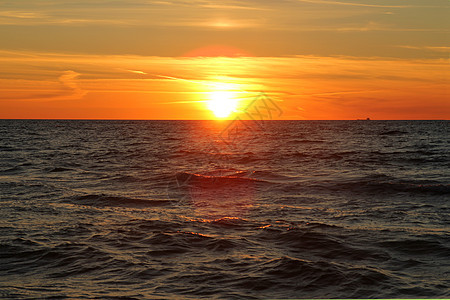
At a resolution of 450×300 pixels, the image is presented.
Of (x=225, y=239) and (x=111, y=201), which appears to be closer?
(x=225, y=239)

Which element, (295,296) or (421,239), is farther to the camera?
(421,239)

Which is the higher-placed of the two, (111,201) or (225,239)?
(111,201)

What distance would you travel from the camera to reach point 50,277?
8.39m

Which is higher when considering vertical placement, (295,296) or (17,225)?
(17,225)

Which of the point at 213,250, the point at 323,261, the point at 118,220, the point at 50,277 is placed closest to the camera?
the point at 50,277

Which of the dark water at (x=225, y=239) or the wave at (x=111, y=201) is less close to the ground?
the wave at (x=111, y=201)

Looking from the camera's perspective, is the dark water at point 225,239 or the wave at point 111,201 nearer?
the dark water at point 225,239

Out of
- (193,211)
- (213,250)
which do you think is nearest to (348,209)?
(193,211)

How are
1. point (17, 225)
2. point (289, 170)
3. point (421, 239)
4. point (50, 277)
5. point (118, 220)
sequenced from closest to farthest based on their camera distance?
point (50, 277) < point (421, 239) < point (17, 225) < point (118, 220) < point (289, 170)

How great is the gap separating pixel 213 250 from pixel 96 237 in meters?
2.91

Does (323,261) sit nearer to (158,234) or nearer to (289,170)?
(158,234)

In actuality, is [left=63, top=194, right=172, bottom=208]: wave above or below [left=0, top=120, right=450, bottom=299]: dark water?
above

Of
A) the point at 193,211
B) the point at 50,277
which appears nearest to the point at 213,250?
the point at 50,277

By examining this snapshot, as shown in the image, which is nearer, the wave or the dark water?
the dark water
